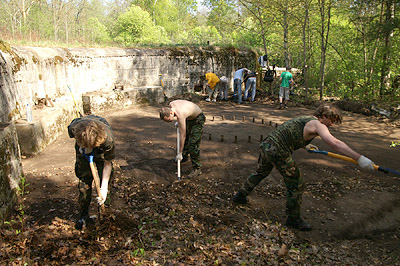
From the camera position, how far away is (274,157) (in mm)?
3729

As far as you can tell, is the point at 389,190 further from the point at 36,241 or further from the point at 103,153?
A: the point at 36,241

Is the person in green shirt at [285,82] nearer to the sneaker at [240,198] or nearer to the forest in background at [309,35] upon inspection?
the forest in background at [309,35]

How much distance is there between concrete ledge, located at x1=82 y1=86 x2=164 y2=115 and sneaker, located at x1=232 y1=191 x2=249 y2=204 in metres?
6.98

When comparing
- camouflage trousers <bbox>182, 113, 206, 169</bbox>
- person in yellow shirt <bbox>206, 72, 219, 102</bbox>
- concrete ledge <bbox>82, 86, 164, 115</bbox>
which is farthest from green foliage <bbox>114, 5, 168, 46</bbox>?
camouflage trousers <bbox>182, 113, 206, 169</bbox>

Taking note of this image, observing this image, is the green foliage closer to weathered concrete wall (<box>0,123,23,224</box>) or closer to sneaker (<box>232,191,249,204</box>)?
weathered concrete wall (<box>0,123,23,224</box>)

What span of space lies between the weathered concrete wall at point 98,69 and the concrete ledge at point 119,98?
43 cm

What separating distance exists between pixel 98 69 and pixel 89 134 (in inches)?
336

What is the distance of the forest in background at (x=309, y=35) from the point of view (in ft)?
37.7

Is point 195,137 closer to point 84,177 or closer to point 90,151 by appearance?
point 84,177

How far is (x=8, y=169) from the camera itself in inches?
158

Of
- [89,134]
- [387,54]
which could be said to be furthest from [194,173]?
[387,54]

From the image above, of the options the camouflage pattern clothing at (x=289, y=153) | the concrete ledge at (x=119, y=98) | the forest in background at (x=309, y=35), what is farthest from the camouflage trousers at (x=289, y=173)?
the forest in background at (x=309, y=35)

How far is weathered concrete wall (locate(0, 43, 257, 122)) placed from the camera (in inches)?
257

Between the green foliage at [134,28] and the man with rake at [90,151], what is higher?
the green foliage at [134,28]
